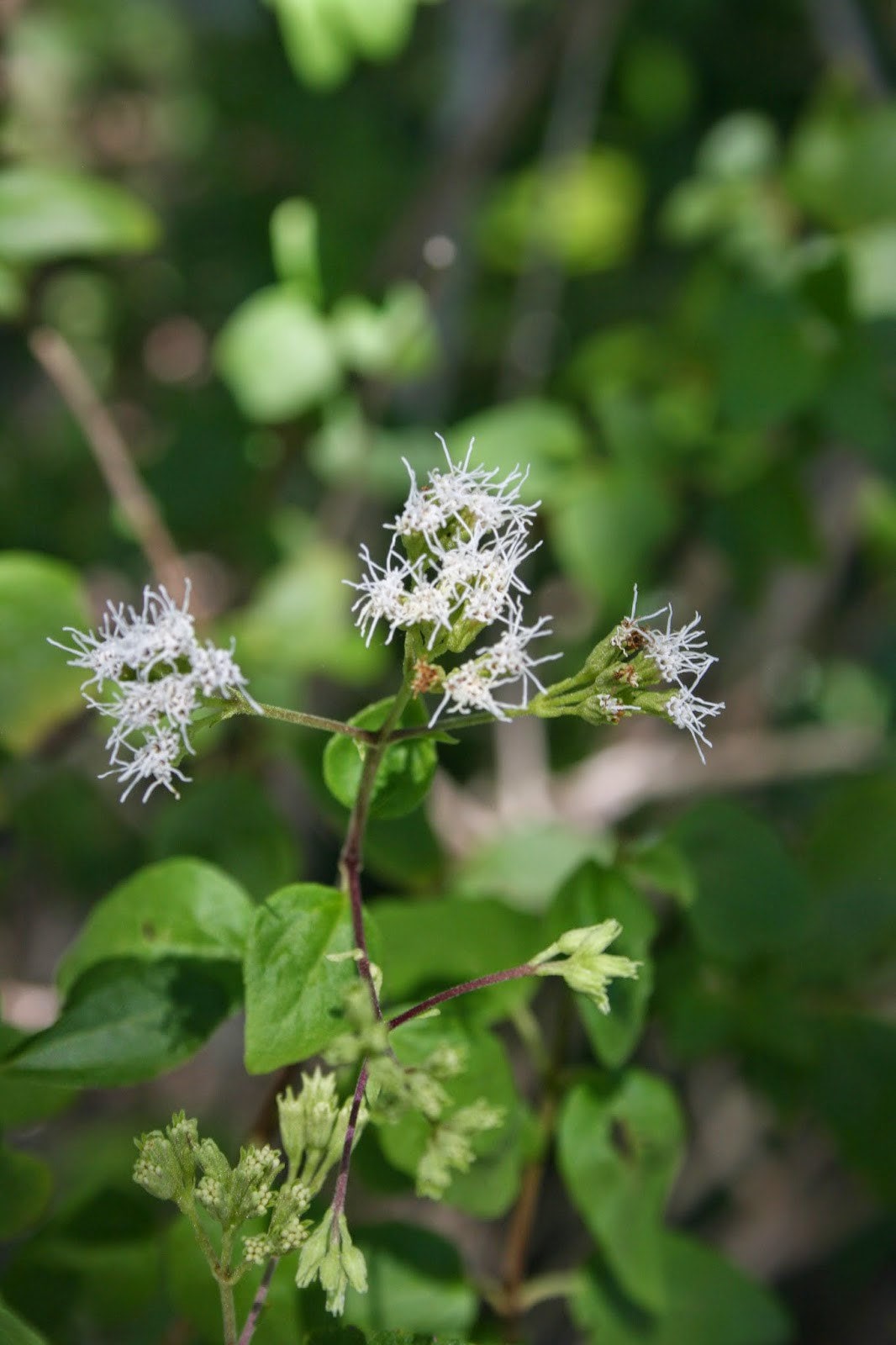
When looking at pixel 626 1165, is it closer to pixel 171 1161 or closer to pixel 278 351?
pixel 171 1161

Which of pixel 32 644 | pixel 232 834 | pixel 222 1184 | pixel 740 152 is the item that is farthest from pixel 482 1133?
pixel 740 152

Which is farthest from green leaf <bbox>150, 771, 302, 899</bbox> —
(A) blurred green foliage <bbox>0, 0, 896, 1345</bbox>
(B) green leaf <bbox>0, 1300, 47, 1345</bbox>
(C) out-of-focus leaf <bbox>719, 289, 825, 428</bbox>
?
(C) out-of-focus leaf <bbox>719, 289, 825, 428</bbox>

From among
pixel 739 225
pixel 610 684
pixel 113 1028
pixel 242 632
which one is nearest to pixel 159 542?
pixel 242 632

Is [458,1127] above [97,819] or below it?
below

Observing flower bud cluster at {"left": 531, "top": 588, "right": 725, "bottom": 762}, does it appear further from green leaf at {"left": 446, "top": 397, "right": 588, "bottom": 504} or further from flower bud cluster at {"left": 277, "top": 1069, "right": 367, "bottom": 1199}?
green leaf at {"left": 446, "top": 397, "right": 588, "bottom": 504}

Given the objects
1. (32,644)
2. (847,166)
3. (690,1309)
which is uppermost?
(847,166)

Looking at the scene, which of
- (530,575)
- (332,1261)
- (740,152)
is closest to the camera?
(332,1261)

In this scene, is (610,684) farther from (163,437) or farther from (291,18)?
(163,437)
